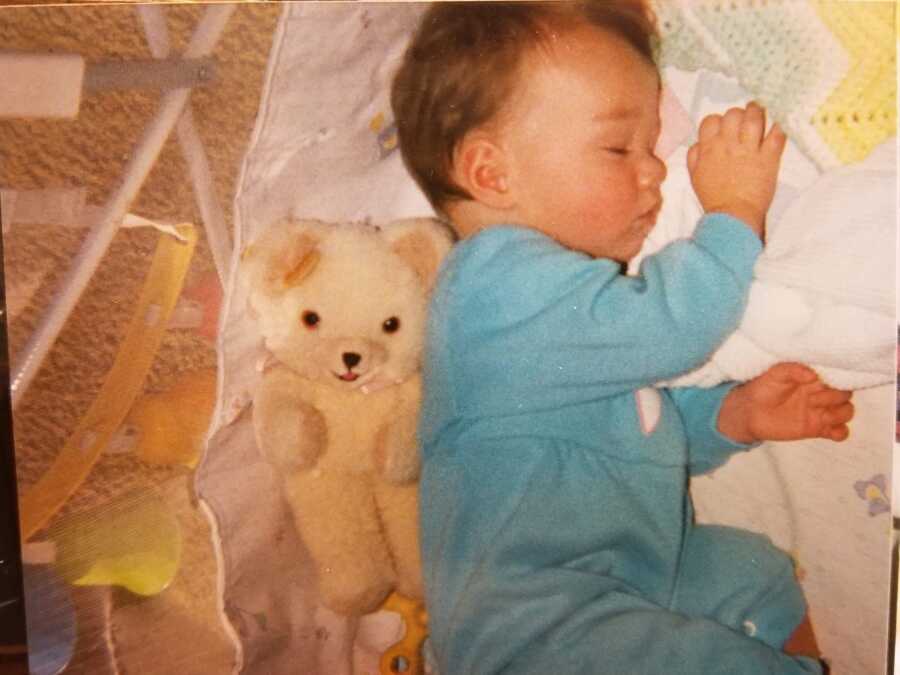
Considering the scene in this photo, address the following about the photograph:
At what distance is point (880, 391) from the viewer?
94cm

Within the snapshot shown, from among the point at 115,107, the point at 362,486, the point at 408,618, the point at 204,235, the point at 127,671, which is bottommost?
the point at 127,671

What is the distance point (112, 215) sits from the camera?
101cm

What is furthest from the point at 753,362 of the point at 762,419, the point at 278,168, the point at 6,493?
the point at 6,493

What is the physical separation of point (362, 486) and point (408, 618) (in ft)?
0.56

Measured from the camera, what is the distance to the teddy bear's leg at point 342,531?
1.01 metres

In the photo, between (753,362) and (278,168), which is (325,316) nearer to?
(278,168)

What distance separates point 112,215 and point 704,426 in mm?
712

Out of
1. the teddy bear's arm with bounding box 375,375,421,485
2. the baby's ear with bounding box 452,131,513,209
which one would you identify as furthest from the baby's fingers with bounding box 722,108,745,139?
the teddy bear's arm with bounding box 375,375,421,485

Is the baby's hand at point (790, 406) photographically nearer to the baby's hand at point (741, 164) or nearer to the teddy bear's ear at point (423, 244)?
the baby's hand at point (741, 164)

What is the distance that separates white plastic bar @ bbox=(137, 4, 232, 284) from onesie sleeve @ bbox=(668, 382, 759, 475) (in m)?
0.53

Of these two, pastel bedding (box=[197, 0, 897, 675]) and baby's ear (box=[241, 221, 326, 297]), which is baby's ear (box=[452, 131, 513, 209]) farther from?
baby's ear (box=[241, 221, 326, 297])

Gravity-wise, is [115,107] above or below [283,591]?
above

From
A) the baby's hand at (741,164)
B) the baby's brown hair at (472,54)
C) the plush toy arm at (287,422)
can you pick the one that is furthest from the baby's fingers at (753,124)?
the plush toy arm at (287,422)

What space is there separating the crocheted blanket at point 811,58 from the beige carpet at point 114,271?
46cm
